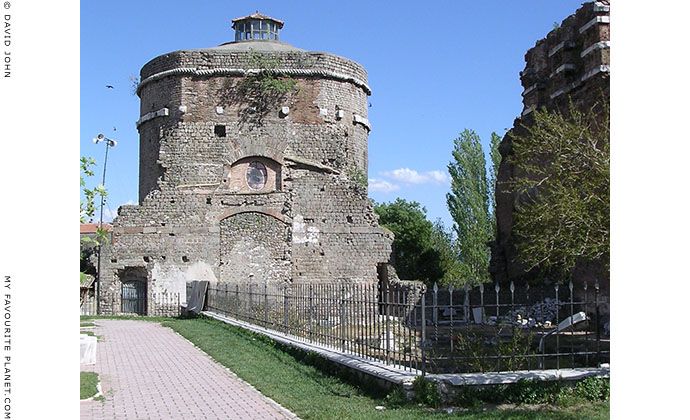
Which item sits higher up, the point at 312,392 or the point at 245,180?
the point at 245,180

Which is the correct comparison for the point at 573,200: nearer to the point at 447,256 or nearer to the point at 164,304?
the point at 164,304

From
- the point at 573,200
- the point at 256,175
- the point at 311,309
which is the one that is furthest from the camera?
the point at 256,175

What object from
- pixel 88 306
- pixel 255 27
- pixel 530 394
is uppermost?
pixel 255 27

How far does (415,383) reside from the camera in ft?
26.7

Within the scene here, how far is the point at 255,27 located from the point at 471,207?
1429cm

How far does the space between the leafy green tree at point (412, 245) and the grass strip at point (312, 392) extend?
71.8 feet

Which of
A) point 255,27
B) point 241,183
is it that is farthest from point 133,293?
point 255,27

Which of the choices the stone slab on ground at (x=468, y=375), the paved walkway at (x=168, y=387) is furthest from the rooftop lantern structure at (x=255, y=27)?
the stone slab on ground at (x=468, y=375)

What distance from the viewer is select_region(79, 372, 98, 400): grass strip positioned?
8945 mm

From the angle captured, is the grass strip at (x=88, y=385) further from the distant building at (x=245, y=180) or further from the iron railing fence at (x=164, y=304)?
the distant building at (x=245, y=180)

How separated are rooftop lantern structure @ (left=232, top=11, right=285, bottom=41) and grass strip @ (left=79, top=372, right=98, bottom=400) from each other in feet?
77.5

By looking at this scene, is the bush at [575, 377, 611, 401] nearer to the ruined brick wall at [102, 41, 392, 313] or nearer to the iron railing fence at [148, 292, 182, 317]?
the ruined brick wall at [102, 41, 392, 313]

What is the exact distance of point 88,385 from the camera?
952 cm

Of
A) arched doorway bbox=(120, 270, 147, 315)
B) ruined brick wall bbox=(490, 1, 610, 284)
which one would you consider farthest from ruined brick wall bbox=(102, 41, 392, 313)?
ruined brick wall bbox=(490, 1, 610, 284)
